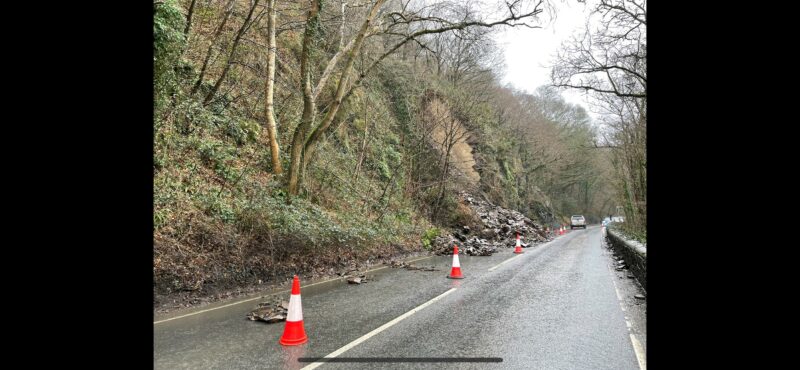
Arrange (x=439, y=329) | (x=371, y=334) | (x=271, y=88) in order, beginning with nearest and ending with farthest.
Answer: (x=371, y=334)
(x=439, y=329)
(x=271, y=88)

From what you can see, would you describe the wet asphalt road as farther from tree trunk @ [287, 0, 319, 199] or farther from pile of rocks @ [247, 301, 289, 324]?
tree trunk @ [287, 0, 319, 199]

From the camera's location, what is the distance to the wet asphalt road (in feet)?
14.8

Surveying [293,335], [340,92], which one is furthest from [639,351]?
[340,92]

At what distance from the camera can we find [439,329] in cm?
567

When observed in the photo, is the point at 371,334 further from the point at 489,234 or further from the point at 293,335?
the point at 489,234

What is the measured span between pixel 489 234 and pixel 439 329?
788 inches

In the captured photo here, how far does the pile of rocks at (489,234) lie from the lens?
1894 centimetres

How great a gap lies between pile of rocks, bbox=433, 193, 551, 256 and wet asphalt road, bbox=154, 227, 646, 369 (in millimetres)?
9214

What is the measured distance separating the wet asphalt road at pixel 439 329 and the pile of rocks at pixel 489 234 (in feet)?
30.2

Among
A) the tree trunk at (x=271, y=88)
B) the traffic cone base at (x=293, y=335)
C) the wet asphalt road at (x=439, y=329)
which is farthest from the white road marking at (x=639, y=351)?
the tree trunk at (x=271, y=88)

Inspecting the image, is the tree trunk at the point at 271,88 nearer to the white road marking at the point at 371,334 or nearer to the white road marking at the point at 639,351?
the white road marking at the point at 371,334
